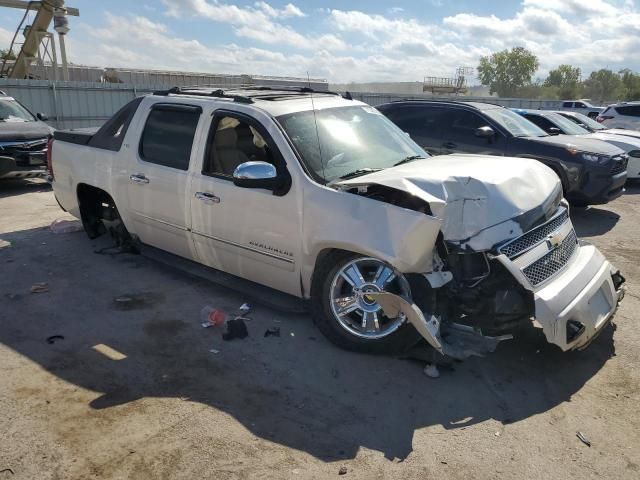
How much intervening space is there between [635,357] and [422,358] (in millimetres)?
1633

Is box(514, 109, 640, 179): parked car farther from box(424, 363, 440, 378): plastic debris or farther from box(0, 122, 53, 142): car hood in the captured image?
box(0, 122, 53, 142): car hood

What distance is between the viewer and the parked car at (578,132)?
10.6 metres

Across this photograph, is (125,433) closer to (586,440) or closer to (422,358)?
(422,358)

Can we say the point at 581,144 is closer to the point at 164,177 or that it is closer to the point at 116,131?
the point at 164,177

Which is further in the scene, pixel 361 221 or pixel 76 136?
pixel 76 136

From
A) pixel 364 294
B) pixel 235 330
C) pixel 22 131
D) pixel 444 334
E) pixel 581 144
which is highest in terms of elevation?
pixel 22 131

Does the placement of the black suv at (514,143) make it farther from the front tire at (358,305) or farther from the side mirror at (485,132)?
the front tire at (358,305)

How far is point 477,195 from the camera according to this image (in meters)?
3.52

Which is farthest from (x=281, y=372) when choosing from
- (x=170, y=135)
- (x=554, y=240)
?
(x=170, y=135)

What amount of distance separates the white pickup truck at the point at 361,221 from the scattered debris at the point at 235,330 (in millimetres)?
441

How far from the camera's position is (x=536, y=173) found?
4.12m

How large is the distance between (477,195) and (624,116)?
16.7m

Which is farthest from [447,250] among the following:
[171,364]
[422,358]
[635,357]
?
[171,364]

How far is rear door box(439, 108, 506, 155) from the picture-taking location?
28.3 feet
